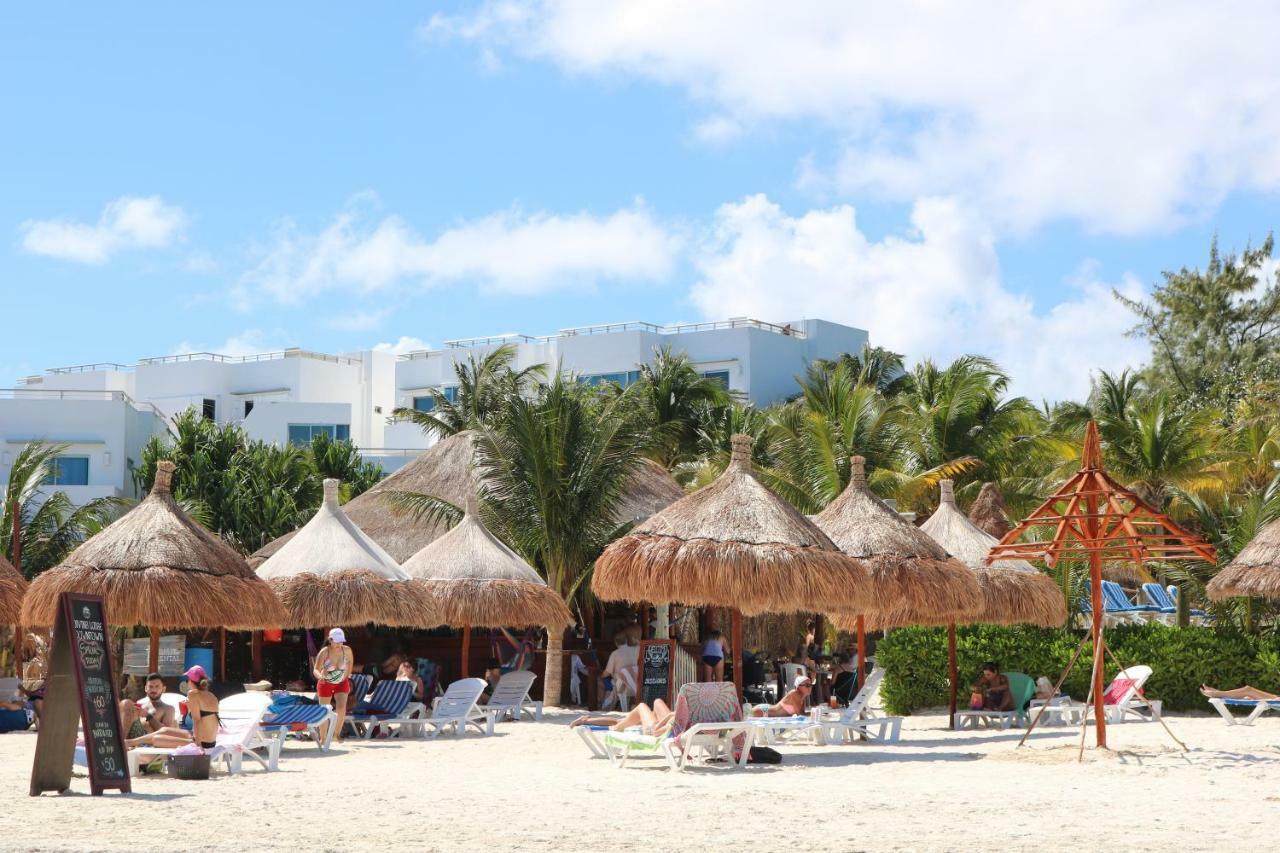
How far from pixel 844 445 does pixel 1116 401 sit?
6643 mm

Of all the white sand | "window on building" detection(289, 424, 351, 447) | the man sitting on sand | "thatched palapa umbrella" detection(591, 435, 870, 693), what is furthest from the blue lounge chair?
"window on building" detection(289, 424, 351, 447)

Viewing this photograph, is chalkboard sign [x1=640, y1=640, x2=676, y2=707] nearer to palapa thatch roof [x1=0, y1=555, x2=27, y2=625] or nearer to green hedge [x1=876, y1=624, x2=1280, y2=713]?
green hedge [x1=876, y1=624, x2=1280, y2=713]

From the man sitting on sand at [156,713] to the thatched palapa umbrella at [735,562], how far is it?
4.34 m

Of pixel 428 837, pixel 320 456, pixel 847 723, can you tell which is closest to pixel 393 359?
pixel 320 456

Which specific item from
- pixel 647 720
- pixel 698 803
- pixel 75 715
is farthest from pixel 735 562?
pixel 75 715

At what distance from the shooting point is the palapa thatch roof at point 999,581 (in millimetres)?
16766

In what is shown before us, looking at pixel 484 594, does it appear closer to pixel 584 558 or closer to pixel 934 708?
pixel 584 558

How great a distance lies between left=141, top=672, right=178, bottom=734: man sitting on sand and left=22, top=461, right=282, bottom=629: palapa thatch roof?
3.98m

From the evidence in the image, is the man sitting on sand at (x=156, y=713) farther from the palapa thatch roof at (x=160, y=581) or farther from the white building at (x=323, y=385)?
the white building at (x=323, y=385)

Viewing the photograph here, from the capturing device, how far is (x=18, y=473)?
86.9ft

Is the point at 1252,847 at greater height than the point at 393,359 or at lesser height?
lesser

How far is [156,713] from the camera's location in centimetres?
1206

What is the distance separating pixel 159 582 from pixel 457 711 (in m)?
3.51

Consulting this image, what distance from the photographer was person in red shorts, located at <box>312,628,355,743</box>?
1463 cm
